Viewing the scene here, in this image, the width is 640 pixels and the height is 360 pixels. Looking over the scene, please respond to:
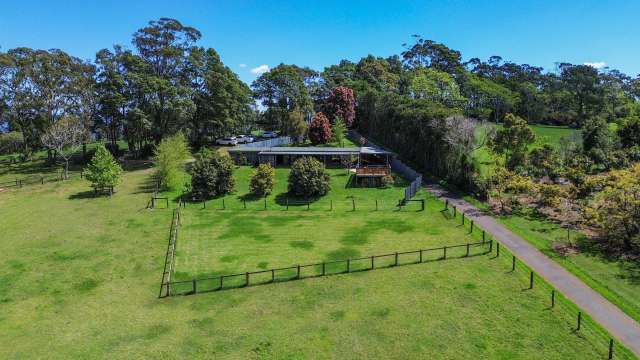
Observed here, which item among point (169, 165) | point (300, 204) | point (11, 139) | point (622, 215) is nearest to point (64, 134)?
point (11, 139)

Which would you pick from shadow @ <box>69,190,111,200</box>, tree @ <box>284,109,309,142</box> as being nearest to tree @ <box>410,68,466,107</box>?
tree @ <box>284,109,309,142</box>

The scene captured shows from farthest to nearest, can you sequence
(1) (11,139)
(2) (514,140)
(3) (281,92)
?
(3) (281,92)
(1) (11,139)
(2) (514,140)

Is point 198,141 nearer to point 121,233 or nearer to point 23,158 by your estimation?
point 23,158

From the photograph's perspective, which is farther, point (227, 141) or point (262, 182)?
point (227, 141)

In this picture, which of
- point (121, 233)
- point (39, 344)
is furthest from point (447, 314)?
point (121, 233)

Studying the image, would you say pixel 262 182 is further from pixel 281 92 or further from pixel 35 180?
pixel 281 92

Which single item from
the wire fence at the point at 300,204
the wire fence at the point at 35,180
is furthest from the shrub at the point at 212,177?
the wire fence at the point at 35,180
